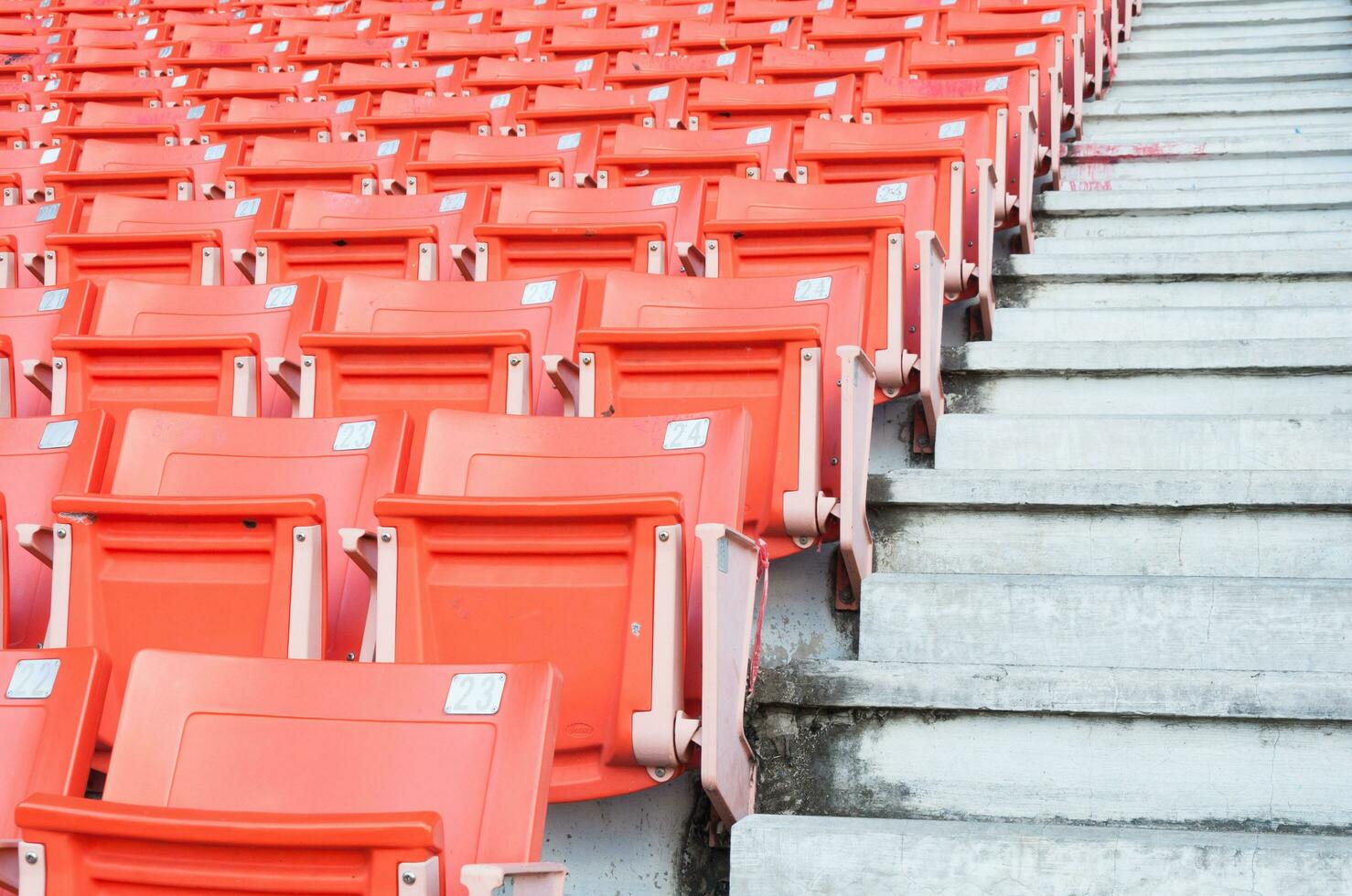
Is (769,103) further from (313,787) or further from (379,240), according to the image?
(313,787)

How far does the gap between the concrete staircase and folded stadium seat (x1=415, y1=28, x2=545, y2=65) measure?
1585 mm

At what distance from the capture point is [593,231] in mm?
1512

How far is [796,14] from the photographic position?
283cm

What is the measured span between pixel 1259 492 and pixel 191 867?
0.85m

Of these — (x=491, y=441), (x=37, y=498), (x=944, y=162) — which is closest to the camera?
(x=491, y=441)

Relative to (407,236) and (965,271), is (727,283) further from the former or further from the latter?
(407,236)

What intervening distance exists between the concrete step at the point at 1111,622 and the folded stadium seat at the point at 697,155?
80 centimetres

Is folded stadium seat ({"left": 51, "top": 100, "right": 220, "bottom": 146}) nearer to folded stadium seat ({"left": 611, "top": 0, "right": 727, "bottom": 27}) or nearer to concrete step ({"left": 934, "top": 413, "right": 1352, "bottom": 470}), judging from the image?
folded stadium seat ({"left": 611, "top": 0, "right": 727, "bottom": 27})

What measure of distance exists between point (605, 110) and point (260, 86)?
100 centimetres

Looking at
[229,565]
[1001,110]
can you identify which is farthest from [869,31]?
[229,565]

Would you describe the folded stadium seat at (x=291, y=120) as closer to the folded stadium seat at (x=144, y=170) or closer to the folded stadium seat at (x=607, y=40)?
the folded stadium seat at (x=144, y=170)

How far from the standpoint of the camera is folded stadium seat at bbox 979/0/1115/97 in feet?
7.69

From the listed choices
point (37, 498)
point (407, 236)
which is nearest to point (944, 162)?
point (407, 236)

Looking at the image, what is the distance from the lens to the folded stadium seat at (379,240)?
5.26 ft
